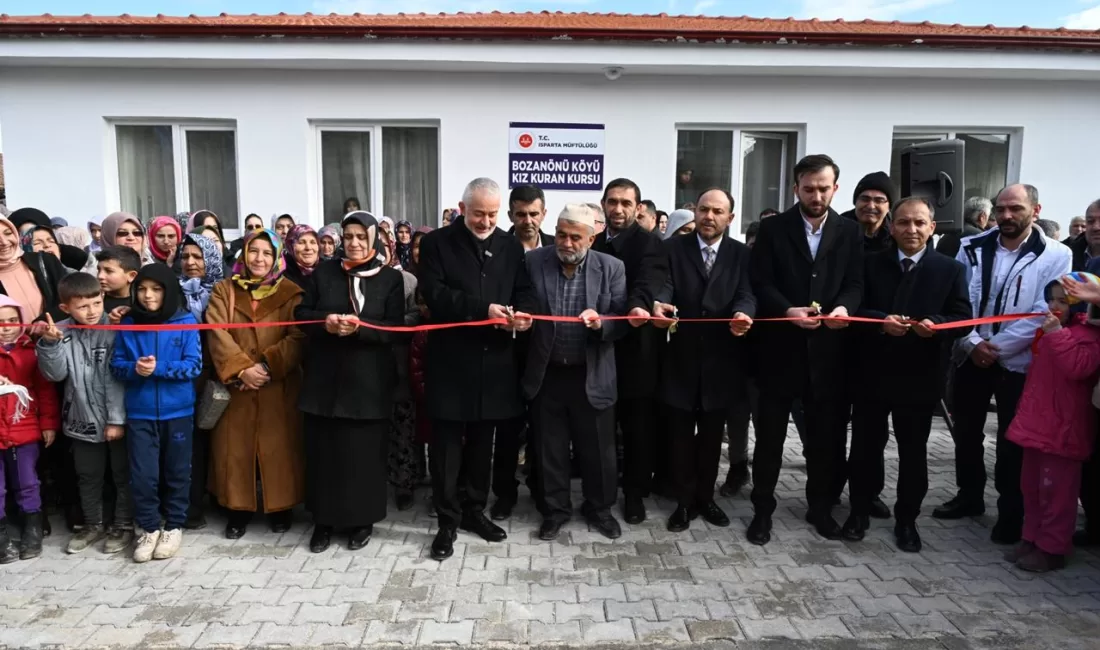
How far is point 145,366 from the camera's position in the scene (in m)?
3.83


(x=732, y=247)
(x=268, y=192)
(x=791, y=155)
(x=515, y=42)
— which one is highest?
(x=515, y=42)

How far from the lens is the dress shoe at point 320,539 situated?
407 cm

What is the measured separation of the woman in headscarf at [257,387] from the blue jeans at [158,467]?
219 millimetres

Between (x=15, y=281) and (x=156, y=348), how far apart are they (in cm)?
111

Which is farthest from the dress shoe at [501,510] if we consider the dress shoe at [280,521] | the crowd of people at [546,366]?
the dress shoe at [280,521]

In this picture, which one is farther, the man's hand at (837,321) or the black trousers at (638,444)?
the black trousers at (638,444)

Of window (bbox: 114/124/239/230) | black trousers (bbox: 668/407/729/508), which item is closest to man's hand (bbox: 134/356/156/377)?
black trousers (bbox: 668/407/729/508)

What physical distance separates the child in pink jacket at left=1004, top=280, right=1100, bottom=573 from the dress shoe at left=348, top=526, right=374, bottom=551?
3899 mm

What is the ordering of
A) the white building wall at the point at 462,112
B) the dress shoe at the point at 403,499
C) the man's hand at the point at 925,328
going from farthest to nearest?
1. the white building wall at the point at 462,112
2. the dress shoe at the point at 403,499
3. the man's hand at the point at 925,328

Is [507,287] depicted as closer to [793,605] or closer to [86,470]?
[793,605]

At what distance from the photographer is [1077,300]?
3689mm

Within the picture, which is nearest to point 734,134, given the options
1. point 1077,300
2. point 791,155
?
point 791,155

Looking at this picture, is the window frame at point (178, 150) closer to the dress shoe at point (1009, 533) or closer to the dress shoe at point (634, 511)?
the dress shoe at point (634, 511)

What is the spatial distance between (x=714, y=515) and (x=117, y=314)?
13.1ft
